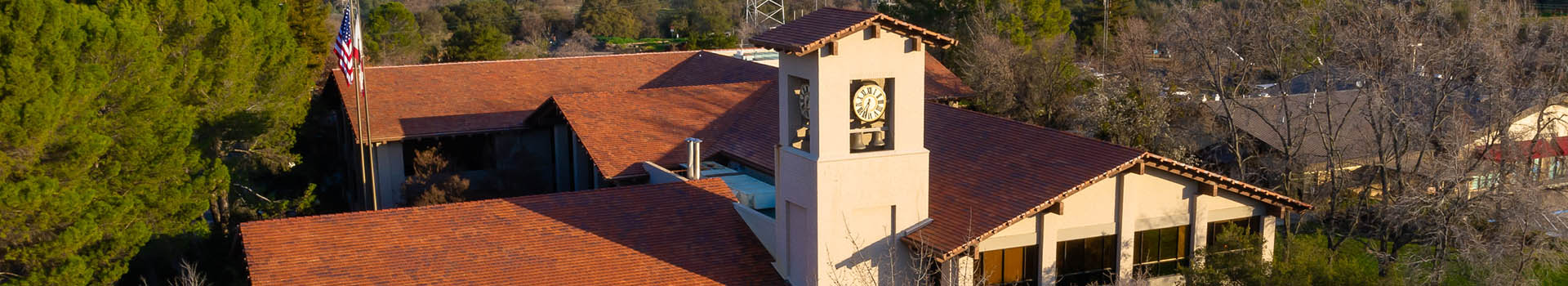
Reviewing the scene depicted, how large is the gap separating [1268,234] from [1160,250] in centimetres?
219

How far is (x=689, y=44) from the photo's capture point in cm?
6481

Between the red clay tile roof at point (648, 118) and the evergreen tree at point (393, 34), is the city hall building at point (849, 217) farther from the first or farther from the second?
the evergreen tree at point (393, 34)

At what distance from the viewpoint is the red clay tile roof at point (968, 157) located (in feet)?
56.3

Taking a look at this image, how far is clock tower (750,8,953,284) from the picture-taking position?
16.2 metres

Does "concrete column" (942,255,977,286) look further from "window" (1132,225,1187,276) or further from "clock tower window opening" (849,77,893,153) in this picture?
"window" (1132,225,1187,276)

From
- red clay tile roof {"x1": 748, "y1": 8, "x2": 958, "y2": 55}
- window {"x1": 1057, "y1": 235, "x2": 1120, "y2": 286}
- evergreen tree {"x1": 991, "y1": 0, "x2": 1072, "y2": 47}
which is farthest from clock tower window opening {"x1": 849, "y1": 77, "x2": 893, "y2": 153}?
evergreen tree {"x1": 991, "y1": 0, "x2": 1072, "y2": 47}

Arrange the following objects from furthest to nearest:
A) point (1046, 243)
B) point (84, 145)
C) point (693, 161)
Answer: point (693, 161), point (84, 145), point (1046, 243)

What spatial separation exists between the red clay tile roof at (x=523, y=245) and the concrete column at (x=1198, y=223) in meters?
6.27

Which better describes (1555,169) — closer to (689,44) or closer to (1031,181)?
(1031,181)

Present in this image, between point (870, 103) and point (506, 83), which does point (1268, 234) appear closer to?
point (870, 103)

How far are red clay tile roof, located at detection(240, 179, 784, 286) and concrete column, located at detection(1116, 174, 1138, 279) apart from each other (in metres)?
5.01

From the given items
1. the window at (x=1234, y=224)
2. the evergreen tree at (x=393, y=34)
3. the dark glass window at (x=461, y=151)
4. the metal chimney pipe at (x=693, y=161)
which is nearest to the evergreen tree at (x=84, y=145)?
the dark glass window at (x=461, y=151)

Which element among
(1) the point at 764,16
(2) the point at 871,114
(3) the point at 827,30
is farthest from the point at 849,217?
(1) the point at 764,16

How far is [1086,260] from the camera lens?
18156 millimetres
